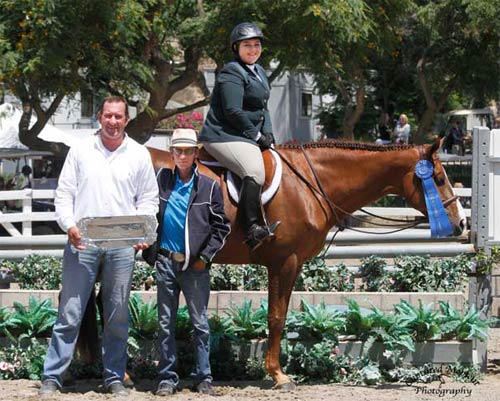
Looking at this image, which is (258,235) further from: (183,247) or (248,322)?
(248,322)

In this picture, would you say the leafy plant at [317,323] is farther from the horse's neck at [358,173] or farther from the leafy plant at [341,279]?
the leafy plant at [341,279]

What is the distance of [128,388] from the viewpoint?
7.30 m

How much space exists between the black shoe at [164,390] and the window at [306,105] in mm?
37769

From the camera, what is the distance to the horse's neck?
786cm

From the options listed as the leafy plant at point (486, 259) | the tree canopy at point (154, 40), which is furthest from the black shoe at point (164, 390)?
the tree canopy at point (154, 40)

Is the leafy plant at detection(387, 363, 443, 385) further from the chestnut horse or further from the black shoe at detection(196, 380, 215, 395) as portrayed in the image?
the black shoe at detection(196, 380, 215, 395)

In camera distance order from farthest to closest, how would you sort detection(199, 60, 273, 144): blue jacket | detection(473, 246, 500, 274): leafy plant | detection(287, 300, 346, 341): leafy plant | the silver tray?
1. detection(473, 246, 500, 274): leafy plant
2. detection(287, 300, 346, 341): leafy plant
3. detection(199, 60, 273, 144): blue jacket
4. the silver tray

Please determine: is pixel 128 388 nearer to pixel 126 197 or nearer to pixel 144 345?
pixel 144 345

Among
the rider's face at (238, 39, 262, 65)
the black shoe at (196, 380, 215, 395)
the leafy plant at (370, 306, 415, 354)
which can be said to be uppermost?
the rider's face at (238, 39, 262, 65)

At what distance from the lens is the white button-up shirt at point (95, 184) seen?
6.70 metres

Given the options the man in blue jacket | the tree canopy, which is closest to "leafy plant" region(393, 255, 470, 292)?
the man in blue jacket

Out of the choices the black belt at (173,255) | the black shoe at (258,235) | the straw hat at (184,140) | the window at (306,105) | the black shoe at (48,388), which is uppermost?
the window at (306,105)

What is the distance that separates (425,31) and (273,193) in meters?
20.6

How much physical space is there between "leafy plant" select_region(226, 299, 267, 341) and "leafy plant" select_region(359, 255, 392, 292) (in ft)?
5.41
